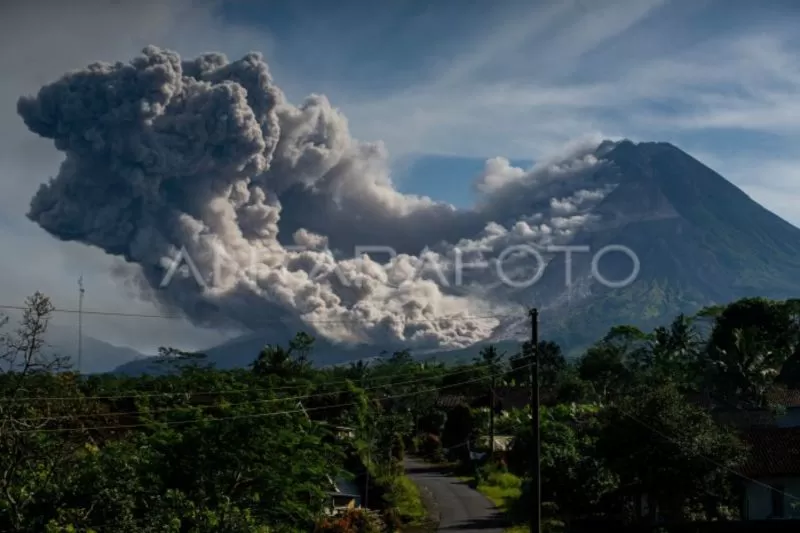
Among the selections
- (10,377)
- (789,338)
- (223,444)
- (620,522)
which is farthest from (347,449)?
(789,338)

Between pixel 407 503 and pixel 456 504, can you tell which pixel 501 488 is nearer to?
pixel 456 504

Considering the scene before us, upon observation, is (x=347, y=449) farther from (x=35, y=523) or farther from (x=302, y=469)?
(x=35, y=523)

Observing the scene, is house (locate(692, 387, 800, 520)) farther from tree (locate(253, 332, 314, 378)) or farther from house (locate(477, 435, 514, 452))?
tree (locate(253, 332, 314, 378))

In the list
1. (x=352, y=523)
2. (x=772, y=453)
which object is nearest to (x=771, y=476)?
(x=772, y=453)

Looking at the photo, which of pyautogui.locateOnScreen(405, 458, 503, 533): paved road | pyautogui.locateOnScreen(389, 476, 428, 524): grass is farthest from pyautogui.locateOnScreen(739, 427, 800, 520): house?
pyautogui.locateOnScreen(389, 476, 428, 524): grass

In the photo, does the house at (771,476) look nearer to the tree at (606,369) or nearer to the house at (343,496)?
the house at (343,496)

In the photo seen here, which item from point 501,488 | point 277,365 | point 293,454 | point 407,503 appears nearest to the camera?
point 293,454
